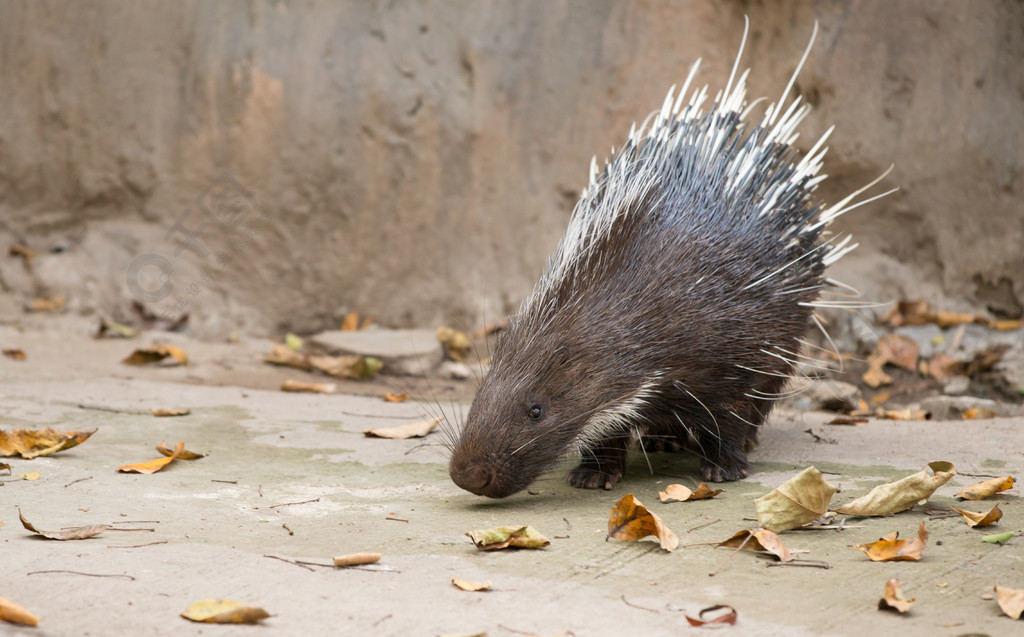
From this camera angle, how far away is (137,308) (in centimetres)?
722

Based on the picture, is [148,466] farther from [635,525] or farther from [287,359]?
[287,359]

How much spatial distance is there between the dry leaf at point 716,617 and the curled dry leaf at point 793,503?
24.3 inches

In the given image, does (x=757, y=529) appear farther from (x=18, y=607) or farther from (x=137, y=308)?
(x=137, y=308)

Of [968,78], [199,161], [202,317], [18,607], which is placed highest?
[968,78]

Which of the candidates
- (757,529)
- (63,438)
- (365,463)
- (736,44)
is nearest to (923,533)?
(757,529)

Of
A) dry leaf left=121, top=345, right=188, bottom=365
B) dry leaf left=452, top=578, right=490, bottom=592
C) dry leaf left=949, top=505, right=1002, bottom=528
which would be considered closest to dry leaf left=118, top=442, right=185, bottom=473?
dry leaf left=452, top=578, right=490, bottom=592

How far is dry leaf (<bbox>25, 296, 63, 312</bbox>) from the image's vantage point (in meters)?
7.06

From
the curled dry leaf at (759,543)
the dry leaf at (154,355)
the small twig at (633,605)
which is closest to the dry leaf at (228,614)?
the small twig at (633,605)

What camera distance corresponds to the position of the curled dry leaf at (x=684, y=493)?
3176mm

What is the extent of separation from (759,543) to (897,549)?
337 mm

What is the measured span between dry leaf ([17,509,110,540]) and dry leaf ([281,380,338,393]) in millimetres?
3139

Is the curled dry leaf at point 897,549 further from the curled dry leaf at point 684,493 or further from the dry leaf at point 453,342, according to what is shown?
the dry leaf at point 453,342

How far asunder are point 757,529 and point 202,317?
5.61 metres

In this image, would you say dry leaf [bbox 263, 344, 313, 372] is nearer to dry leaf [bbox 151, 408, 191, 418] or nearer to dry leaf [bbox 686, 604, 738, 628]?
dry leaf [bbox 151, 408, 191, 418]
